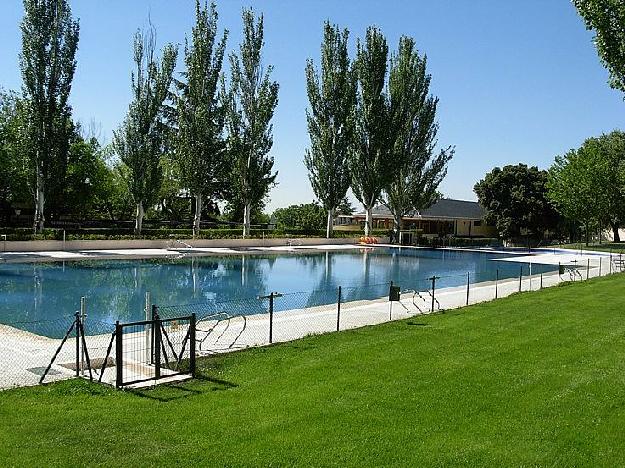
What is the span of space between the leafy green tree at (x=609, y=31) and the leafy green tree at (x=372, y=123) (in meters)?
29.3

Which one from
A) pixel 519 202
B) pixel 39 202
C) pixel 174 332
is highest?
pixel 519 202

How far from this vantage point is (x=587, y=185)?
147 ft

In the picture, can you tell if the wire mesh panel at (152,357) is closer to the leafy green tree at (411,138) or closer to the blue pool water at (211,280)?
the blue pool water at (211,280)

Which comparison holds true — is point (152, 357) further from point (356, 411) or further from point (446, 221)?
point (446, 221)

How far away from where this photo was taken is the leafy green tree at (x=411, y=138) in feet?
155

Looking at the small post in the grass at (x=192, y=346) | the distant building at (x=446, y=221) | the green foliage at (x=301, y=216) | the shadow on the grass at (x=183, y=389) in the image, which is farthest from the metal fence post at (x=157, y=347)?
the distant building at (x=446, y=221)

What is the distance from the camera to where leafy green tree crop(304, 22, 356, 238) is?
148 feet

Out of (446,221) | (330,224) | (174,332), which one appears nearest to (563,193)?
(446,221)

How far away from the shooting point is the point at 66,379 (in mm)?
8234

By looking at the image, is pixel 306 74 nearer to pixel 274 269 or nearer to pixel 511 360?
pixel 274 269

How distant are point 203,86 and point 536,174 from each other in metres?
32.2

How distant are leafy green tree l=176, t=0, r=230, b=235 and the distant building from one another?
74.8ft

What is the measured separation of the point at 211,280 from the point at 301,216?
3516cm

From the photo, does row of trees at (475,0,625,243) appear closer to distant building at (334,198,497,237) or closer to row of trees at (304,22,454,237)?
distant building at (334,198,497,237)
